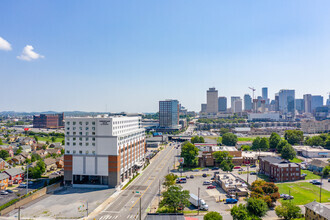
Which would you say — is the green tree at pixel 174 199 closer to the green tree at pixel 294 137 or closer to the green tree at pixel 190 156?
the green tree at pixel 190 156

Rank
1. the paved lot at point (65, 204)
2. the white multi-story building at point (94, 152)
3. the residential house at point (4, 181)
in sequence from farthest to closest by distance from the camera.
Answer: the white multi-story building at point (94, 152)
the residential house at point (4, 181)
the paved lot at point (65, 204)

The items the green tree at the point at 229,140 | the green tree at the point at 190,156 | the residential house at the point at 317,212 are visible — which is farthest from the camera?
the green tree at the point at 229,140

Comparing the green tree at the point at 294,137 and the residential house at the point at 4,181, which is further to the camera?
the green tree at the point at 294,137

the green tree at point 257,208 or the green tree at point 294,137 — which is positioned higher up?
the green tree at point 294,137

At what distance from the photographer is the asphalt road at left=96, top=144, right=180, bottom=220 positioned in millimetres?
49416

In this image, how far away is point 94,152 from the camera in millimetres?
70062

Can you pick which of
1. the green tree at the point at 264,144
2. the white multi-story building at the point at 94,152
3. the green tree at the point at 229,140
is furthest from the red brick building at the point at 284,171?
the green tree at the point at 229,140

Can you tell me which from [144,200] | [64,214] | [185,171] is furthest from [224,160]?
[64,214]

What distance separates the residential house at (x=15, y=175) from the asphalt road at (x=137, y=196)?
36773 mm

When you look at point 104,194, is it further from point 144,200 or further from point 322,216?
point 322,216

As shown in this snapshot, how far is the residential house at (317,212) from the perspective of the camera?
40781mm

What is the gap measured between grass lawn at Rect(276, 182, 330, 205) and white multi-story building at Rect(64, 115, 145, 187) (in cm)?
4591

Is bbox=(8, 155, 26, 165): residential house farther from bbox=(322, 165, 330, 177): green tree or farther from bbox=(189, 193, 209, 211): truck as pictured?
bbox=(322, 165, 330, 177): green tree

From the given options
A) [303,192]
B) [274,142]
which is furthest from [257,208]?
[274,142]
